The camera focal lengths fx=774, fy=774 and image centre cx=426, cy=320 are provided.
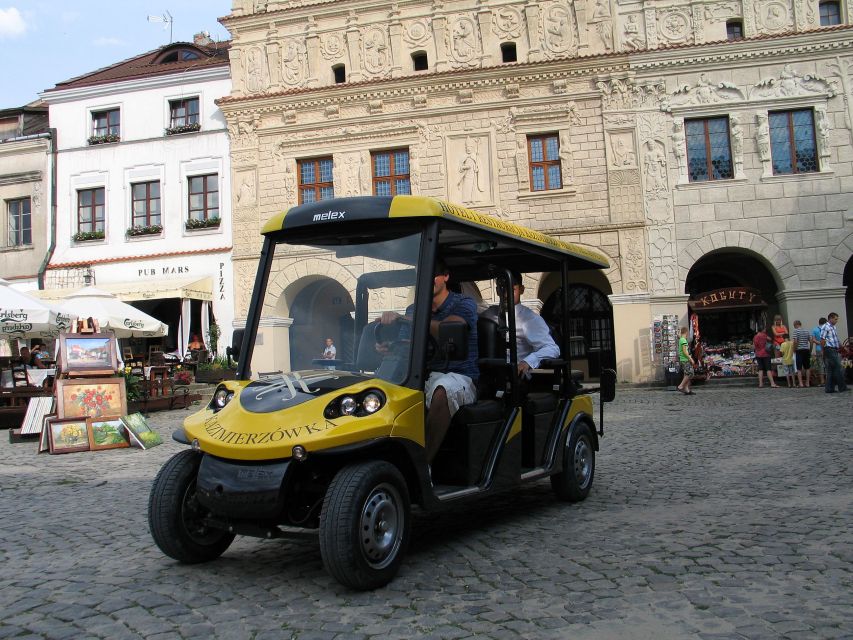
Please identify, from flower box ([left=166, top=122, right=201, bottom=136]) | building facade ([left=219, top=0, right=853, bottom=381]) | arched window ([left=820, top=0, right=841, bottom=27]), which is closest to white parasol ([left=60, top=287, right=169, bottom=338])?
building facade ([left=219, top=0, right=853, bottom=381])

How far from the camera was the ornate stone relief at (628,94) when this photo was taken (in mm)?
22469

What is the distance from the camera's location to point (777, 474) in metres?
7.73

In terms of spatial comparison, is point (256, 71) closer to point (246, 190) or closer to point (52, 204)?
point (246, 190)

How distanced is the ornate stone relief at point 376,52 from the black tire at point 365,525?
854 inches

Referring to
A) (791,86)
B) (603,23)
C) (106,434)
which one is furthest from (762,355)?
(106,434)

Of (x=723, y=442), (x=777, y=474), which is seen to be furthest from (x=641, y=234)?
(x=777, y=474)

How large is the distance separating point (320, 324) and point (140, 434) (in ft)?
24.7

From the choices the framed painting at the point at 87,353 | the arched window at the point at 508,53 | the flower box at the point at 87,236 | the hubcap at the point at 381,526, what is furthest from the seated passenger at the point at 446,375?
the flower box at the point at 87,236

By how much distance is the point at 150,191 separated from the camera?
86.5 feet

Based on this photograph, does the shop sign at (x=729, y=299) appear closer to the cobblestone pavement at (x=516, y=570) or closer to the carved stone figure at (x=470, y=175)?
the carved stone figure at (x=470, y=175)

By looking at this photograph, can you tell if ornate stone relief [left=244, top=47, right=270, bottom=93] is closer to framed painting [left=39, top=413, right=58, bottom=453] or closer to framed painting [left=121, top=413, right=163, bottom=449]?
framed painting [left=121, top=413, right=163, bottom=449]

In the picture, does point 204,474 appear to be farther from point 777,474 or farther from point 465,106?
point 465,106

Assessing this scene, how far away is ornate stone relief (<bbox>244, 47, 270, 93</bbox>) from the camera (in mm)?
25078

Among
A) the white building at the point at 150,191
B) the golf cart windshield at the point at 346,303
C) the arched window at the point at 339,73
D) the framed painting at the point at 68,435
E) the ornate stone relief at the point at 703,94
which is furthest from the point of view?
the white building at the point at 150,191
